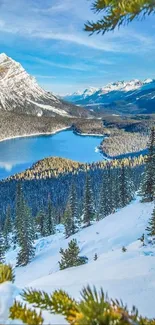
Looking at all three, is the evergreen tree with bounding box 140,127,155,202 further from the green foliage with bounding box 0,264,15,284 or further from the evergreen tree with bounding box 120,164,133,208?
the green foliage with bounding box 0,264,15,284

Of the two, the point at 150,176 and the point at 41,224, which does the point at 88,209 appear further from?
the point at 41,224

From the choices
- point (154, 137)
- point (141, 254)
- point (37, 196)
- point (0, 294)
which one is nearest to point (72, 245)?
point (141, 254)

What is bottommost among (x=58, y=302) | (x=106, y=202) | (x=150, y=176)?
(x=106, y=202)

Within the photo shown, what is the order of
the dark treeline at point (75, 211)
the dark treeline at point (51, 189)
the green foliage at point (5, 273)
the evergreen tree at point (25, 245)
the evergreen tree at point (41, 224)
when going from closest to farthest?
the green foliage at point (5, 273) < the evergreen tree at point (25, 245) < the dark treeline at point (75, 211) < the evergreen tree at point (41, 224) < the dark treeline at point (51, 189)

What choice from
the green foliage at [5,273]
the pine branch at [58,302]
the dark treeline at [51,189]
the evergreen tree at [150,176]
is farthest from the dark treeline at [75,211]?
the pine branch at [58,302]

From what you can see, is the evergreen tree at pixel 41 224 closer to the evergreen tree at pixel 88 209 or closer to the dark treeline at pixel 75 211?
the dark treeline at pixel 75 211

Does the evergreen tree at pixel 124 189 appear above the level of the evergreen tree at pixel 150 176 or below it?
below

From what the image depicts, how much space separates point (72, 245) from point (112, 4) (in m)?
18.2

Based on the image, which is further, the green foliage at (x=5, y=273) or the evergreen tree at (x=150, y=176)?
the evergreen tree at (x=150, y=176)

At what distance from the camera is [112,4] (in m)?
2.71

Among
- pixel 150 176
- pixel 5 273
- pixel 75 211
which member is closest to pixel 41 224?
pixel 75 211

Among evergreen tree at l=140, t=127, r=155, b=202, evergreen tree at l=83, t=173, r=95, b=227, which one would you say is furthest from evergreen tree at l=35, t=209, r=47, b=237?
evergreen tree at l=140, t=127, r=155, b=202

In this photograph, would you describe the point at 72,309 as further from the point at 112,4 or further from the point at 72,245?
the point at 72,245

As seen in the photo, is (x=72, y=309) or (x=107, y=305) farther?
(x=72, y=309)
